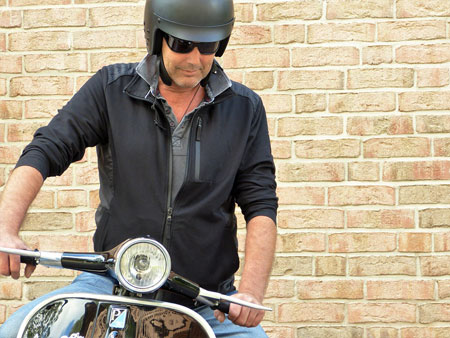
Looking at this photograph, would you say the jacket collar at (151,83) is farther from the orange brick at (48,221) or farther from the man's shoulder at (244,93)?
the orange brick at (48,221)

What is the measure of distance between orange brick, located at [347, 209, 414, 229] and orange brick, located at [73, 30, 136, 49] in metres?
1.47

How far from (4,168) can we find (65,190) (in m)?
0.36

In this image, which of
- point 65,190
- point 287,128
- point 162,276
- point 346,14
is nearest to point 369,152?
point 287,128

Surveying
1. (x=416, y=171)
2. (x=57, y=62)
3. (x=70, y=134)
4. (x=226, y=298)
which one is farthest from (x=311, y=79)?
(x=226, y=298)

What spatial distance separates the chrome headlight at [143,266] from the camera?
2027 mm

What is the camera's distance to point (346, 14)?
169 inches

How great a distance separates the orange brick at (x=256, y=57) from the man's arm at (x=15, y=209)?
201 cm

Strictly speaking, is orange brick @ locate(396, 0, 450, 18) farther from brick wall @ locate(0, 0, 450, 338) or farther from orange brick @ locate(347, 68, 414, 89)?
orange brick @ locate(347, 68, 414, 89)

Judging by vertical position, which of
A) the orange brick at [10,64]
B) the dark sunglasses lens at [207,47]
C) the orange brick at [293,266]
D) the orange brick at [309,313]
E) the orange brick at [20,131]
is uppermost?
the orange brick at [10,64]

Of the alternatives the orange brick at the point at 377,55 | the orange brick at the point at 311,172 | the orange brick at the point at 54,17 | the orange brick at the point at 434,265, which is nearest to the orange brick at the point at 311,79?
the orange brick at the point at 377,55

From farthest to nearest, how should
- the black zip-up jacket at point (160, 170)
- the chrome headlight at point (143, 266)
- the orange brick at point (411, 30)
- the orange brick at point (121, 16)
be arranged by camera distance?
the orange brick at point (121, 16)
the orange brick at point (411, 30)
the black zip-up jacket at point (160, 170)
the chrome headlight at point (143, 266)

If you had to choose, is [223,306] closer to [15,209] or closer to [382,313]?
[15,209]

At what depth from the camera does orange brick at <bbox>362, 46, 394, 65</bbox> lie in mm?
4281

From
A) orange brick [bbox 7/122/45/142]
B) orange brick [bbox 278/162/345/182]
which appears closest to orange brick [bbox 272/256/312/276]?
orange brick [bbox 278/162/345/182]
